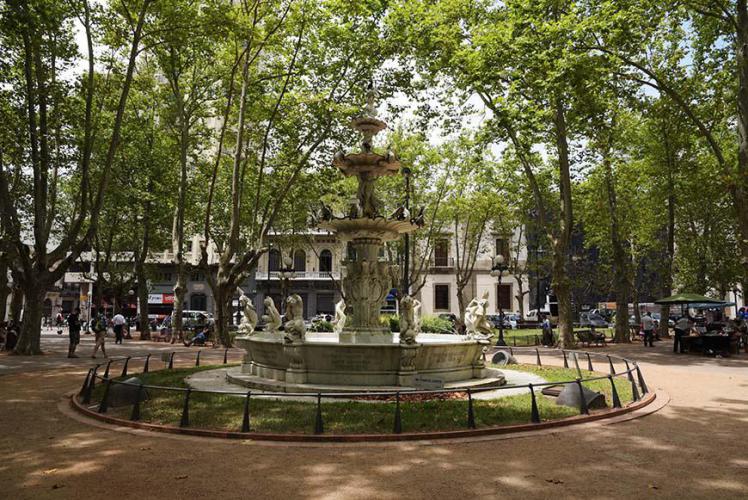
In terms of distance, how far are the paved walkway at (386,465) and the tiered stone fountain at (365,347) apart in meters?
3.27

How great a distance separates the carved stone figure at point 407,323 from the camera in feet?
36.0

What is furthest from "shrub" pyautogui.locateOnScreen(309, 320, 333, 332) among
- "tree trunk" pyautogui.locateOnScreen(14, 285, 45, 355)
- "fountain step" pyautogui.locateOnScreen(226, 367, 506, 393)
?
"fountain step" pyautogui.locateOnScreen(226, 367, 506, 393)

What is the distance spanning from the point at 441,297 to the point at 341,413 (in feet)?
139

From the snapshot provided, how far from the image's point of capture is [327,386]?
35.4 feet

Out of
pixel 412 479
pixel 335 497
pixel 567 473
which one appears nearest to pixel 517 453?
pixel 567 473

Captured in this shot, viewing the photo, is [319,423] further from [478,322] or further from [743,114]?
[743,114]

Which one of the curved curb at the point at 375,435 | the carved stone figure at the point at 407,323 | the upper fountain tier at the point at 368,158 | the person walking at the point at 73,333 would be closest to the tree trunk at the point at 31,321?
the person walking at the point at 73,333

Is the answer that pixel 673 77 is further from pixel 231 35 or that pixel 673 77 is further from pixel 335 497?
pixel 335 497

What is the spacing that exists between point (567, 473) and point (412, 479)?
186cm

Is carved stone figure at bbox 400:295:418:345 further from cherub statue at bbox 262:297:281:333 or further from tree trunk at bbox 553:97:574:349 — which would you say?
tree trunk at bbox 553:97:574:349

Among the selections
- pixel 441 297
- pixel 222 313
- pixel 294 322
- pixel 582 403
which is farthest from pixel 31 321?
pixel 441 297

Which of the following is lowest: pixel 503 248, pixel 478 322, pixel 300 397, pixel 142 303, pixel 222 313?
pixel 300 397

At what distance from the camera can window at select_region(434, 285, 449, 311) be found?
167 feet

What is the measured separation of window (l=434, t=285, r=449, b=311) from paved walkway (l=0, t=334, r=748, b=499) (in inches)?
1625
